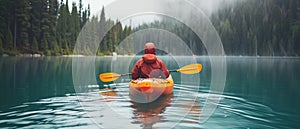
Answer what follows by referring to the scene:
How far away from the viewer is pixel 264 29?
11700 cm

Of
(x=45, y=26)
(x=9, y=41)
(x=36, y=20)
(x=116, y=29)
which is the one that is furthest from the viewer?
(x=116, y=29)

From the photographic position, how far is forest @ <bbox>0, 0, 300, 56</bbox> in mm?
59625

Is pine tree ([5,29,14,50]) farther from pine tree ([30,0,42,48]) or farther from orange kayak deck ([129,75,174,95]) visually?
orange kayak deck ([129,75,174,95])

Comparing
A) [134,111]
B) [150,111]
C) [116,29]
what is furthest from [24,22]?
[150,111]

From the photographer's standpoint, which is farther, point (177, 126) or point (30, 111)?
point (30, 111)

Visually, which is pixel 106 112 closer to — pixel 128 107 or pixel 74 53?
pixel 128 107

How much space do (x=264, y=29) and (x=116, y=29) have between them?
66.1m

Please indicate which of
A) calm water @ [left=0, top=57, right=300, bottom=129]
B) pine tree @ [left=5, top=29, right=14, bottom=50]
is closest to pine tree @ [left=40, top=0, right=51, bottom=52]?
pine tree @ [left=5, top=29, right=14, bottom=50]

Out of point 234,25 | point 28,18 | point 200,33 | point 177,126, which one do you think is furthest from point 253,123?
point 200,33

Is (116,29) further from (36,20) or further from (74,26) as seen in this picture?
(36,20)

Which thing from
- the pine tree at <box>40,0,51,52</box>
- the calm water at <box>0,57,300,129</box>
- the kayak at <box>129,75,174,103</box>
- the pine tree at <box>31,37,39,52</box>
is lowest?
the calm water at <box>0,57,300,129</box>

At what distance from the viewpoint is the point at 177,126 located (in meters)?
7.57

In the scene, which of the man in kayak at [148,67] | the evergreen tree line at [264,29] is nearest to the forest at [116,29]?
the evergreen tree line at [264,29]

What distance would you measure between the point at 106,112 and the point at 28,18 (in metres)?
59.5
